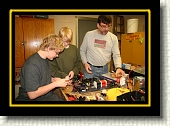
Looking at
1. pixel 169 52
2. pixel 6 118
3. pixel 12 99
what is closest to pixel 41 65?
pixel 12 99

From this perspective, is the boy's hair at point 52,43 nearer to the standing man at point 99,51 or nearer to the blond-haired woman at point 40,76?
the blond-haired woman at point 40,76

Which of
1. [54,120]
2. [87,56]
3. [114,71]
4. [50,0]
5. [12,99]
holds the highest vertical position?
[50,0]

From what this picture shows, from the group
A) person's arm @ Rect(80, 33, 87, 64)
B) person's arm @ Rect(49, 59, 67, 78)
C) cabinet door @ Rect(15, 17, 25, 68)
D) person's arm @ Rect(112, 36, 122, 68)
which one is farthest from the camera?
person's arm @ Rect(80, 33, 87, 64)

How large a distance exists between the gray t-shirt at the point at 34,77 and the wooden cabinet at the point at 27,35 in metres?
0.06

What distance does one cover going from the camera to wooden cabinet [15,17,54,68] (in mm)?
903

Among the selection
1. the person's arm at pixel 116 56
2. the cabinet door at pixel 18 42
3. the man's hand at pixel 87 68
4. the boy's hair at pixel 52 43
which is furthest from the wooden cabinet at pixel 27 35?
the person's arm at pixel 116 56

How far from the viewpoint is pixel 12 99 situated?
2.79ft

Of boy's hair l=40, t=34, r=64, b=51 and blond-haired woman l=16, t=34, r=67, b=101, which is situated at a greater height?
boy's hair l=40, t=34, r=64, b=51

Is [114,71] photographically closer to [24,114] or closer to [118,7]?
[118,7]

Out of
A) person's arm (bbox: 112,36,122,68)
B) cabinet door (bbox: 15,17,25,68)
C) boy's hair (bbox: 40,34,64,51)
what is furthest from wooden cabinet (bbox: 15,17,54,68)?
person's arm (bbox: 112,36,122,68)

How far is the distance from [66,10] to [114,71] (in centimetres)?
75

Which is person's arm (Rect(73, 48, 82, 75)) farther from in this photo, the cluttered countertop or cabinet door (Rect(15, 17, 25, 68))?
cabinet door (Rect(15, 17, 25, 68))

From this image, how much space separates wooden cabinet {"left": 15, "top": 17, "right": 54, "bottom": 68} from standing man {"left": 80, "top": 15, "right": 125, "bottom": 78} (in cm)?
38

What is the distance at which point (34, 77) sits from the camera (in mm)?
892
